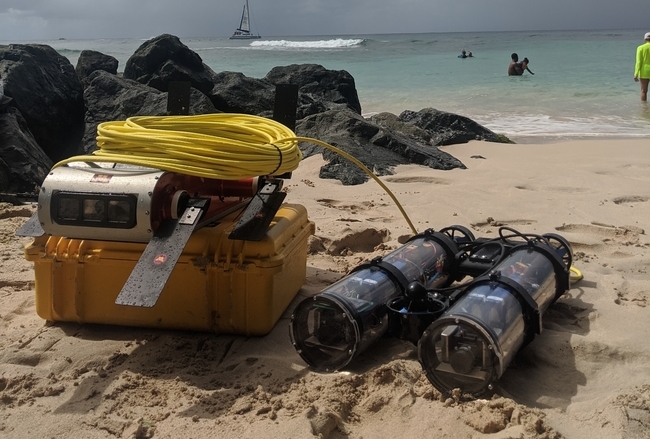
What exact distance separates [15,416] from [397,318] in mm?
1546

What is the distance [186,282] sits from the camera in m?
3.04

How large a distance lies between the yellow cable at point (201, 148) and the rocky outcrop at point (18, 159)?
333 centimetres

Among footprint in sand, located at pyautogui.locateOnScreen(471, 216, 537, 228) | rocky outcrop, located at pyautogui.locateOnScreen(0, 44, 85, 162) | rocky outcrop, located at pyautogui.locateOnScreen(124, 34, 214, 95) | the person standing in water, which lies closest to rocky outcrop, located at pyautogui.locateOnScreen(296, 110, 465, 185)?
footprint in sand, located at pyautogui.locateOnScreen(471, 216, 537, 228)

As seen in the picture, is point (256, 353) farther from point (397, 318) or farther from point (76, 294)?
point (76, 294)

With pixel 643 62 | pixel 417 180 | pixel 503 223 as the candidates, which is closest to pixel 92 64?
pixel 417 180

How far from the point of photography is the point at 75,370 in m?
2.77

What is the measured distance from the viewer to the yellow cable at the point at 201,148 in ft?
9.70

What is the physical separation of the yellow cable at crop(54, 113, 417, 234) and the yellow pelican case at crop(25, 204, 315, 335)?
315 millimetres

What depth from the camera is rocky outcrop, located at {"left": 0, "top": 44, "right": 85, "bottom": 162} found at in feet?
26.4

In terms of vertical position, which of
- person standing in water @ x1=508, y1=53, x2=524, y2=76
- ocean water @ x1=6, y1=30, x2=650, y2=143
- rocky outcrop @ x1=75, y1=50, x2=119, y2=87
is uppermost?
rocky outcrop @ x1=75, y1=50, x2=119, y2=87

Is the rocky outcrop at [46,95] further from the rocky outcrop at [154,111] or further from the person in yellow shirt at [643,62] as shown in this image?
the person in yellow shirt at [643,62]

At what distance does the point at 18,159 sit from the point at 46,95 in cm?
232

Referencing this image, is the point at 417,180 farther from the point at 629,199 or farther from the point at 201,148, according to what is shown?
the point at 201,148

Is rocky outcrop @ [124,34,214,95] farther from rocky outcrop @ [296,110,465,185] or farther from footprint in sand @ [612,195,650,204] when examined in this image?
footprint in sand @ [612,195,650,204]
